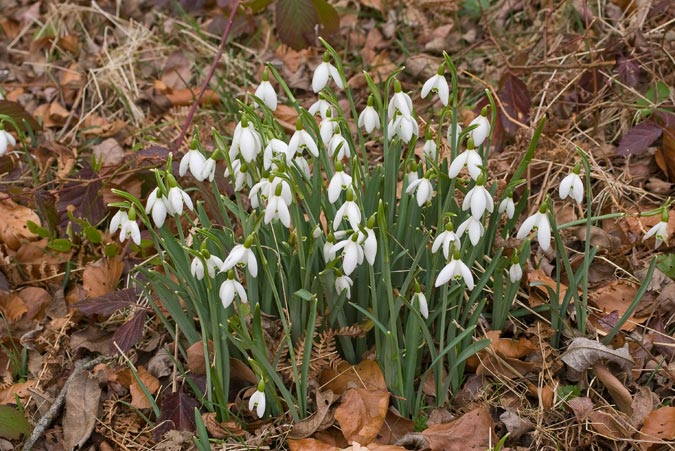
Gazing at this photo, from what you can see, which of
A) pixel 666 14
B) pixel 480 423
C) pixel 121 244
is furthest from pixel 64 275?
pixel 666 14

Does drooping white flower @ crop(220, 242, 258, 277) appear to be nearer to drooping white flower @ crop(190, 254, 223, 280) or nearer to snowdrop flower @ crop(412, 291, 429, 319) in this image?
drooping white flower @ crop(190, 254, 223, 280)

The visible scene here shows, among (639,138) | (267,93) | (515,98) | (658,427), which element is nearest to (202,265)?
(267,93)

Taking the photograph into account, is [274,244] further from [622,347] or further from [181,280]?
[622,347]

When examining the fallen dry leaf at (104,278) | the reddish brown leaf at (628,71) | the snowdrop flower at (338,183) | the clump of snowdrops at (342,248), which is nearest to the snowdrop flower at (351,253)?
the clump of snowdrops at (342,248)

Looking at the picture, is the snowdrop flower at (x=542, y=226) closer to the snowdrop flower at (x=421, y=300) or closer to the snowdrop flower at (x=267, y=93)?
the snowdrop flower at (x=421, y=300)

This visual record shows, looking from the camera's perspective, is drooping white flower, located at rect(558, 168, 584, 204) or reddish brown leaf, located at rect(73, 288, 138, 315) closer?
drooping white flower, located at rect(558, 168, 584, 204)

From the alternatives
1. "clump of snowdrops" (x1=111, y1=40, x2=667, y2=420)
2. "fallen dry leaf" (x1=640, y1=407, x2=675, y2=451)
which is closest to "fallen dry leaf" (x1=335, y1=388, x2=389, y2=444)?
"clump of snowdrops" (x1=111, y1=40, x2=667, y2=420)
